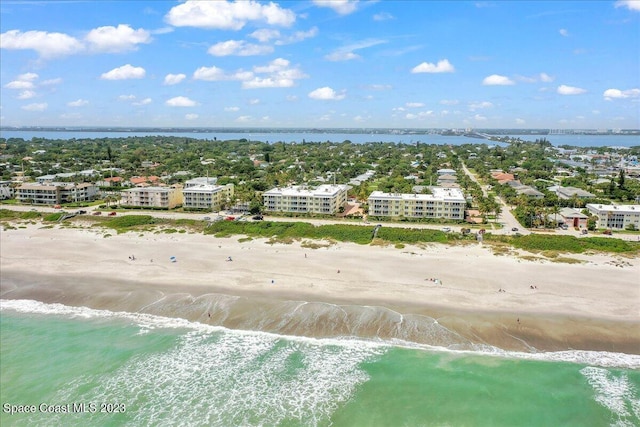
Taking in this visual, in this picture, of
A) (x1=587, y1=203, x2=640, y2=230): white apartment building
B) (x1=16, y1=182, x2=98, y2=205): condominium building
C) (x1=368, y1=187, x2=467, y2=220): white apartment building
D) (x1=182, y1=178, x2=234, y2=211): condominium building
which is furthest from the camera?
(x1=16, y1=182, x2=98, y2=205): condominium building

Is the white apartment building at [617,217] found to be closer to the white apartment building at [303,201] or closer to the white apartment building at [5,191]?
the white apartment building at [303,201]

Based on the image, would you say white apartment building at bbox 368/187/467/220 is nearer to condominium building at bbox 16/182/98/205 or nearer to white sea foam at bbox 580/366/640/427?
white sea foam at bbox 580/366/640/427

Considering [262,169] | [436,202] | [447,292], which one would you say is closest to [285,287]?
[447,292]

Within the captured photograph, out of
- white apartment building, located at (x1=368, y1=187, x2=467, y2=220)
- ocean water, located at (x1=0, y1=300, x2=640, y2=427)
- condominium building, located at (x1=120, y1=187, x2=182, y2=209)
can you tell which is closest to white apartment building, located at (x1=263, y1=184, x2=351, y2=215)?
white apartment building, located at (x1=368, y1=187, x2=467, y2=220)

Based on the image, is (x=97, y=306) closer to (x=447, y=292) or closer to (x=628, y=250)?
(x=447, y=292)

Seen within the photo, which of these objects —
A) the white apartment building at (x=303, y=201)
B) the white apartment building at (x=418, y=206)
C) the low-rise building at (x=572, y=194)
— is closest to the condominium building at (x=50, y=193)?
the white apartment building at (x=303, y=201)

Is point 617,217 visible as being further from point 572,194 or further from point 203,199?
point 203,199
